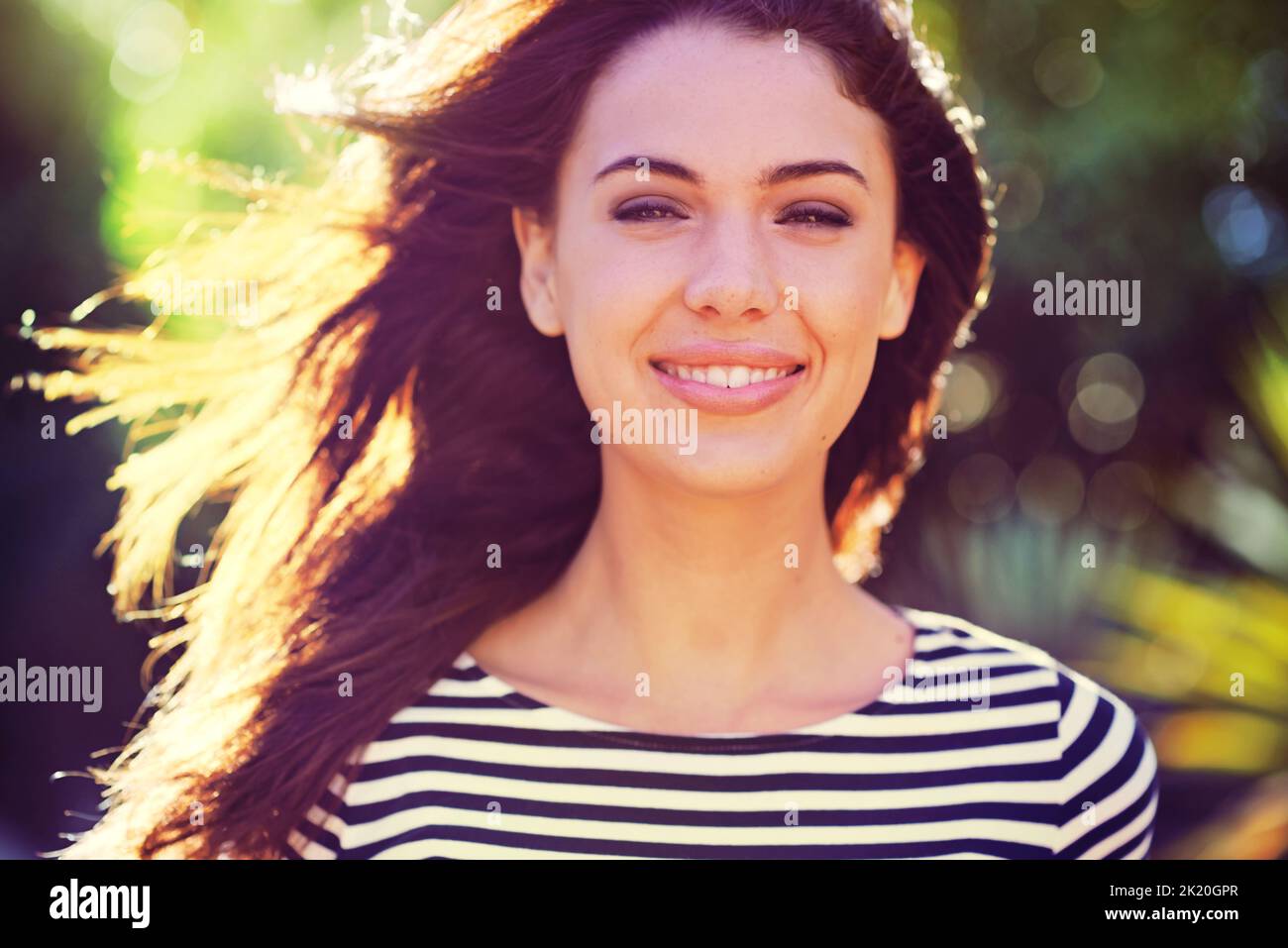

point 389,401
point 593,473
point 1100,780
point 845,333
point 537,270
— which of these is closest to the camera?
point 845,333

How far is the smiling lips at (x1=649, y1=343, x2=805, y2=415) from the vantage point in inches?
81.5

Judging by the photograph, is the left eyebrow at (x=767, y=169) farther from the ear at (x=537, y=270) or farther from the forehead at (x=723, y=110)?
the ear at (x=537, y=270)

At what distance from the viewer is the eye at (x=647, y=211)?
212 cm

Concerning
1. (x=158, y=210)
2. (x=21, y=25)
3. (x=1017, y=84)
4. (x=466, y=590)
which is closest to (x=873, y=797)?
(x=466, y=590)

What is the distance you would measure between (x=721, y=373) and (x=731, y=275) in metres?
0.17

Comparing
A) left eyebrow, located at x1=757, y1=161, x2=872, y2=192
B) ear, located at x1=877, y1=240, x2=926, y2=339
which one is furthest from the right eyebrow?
ear, located at x1=877, y1=240, x2=926, y2=339

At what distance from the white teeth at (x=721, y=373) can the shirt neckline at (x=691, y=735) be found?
2.05 ft

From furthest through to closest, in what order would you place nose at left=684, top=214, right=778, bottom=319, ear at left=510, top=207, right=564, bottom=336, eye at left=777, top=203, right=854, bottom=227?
ear at left=510, top=207, right=564, bottom=336
eye at left=777, top=203, right=854, bottom=227
nose at left=684, top=214, right=778, bottom=319

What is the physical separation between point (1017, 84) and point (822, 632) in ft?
10.8

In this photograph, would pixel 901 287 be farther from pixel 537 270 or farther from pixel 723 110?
pixel 537 270

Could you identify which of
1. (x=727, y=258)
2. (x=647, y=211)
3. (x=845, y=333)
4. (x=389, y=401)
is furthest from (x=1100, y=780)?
(x=389, y=401)

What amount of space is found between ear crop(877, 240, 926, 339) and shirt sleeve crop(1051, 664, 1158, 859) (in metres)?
0.74

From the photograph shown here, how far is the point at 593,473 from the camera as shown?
8.84 feet

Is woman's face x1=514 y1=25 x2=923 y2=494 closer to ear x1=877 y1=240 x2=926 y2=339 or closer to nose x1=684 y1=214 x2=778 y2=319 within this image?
nose x1=684 y1=214 x2=778 y2=319
